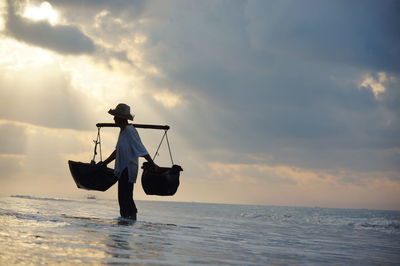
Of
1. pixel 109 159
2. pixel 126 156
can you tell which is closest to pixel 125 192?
pixel 126 156

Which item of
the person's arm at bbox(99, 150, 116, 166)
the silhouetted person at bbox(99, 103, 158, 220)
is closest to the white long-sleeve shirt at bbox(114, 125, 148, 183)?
the silhouetted person at bbox(99, 103, 158, 220)

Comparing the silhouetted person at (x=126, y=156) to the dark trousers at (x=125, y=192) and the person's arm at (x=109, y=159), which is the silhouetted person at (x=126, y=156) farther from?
the person's arm at (x=109, y=159)

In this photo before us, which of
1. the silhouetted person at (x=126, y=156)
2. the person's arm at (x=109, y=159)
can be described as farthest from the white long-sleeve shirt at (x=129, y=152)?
the person's arm at (x=109, y=159)

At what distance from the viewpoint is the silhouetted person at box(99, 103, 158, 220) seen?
376 inches

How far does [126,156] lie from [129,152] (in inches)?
4.1

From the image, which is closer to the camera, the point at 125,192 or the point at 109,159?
the point at 125,192

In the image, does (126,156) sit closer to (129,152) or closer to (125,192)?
(129,152)

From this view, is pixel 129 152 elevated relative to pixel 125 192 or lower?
elevated

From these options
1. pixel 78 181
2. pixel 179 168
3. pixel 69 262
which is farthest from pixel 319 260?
pixel 78 181

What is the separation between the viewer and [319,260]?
5855 millimetres

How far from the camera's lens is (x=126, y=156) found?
953 cm

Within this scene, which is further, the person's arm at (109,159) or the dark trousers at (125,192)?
the person's arm at (109,159)

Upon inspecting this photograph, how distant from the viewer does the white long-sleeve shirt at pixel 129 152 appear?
9539 millimetres

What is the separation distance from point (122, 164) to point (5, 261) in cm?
599
